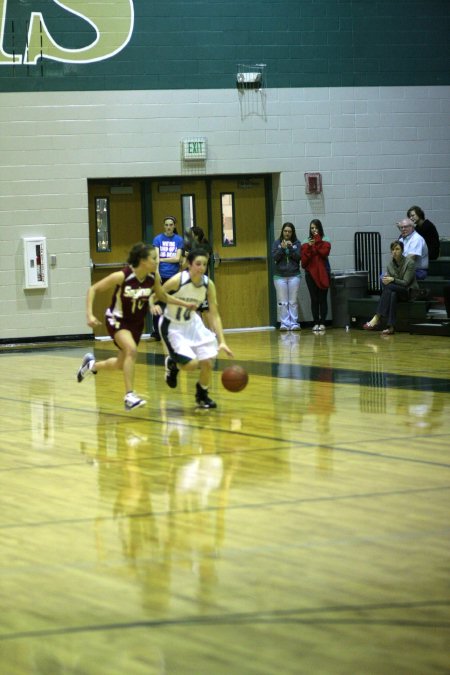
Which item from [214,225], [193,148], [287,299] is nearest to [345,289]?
[287,299]

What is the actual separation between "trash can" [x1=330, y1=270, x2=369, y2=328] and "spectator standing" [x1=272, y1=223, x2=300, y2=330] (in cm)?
63

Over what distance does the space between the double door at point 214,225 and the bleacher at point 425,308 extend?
168 centimetres

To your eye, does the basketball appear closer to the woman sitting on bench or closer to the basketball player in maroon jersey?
the basketball player in maroon jersey

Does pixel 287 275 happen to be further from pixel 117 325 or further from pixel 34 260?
pixel 117 325

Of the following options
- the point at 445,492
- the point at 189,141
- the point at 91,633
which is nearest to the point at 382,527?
the point at 445,492

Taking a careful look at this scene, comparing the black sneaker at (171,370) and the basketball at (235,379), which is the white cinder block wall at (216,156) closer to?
the black sneaker at (171,370)

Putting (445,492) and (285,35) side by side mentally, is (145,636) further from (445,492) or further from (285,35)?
(285,35)

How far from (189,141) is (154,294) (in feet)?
27.2

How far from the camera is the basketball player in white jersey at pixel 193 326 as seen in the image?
388 inches

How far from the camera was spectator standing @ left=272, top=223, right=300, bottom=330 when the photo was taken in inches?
704

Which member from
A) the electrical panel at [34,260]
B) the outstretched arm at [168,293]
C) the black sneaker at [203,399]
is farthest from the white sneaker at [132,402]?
the electrical panel at [34,260]

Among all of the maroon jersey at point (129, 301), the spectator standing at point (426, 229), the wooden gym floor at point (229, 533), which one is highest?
the spectator standing at point (426, 229)

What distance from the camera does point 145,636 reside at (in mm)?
4051

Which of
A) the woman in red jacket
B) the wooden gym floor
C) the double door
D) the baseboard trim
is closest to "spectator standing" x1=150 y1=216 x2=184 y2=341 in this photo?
the double door
